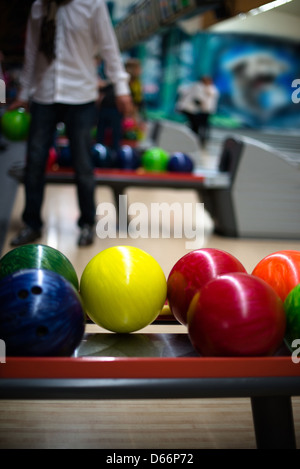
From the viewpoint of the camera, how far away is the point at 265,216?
376cm

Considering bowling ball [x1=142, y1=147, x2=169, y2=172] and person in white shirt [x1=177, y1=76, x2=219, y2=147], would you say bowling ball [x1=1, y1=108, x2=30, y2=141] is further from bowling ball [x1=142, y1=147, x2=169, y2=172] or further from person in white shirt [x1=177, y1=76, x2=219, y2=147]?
person in white shirt [x1=177, y1=76, x2=219, y2=147]

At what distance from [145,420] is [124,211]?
8.42 feet

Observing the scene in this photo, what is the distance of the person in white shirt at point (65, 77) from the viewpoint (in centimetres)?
274

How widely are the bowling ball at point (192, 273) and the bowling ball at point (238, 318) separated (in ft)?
0.53

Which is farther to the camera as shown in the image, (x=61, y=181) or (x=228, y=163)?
(x=228, y=163)

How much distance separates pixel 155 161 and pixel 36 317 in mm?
3123

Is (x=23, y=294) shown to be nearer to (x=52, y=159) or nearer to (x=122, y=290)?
(x=122, y=290)

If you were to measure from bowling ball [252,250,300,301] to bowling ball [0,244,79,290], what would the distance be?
495 millimetres

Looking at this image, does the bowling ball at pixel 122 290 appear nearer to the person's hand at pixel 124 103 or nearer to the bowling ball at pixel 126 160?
the person's hand at pixel 124 103

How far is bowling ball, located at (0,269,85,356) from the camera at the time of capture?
1071mm

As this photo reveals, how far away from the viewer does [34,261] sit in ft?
4.22
